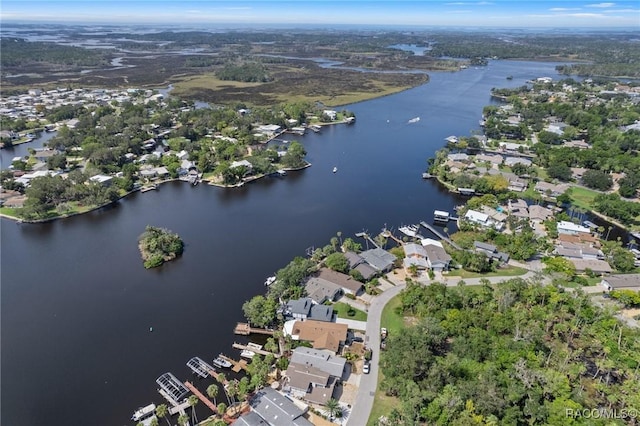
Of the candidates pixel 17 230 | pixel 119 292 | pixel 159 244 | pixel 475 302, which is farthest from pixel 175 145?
pixel 475 302

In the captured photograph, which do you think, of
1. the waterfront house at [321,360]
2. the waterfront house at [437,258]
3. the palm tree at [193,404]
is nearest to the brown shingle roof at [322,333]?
the waterfront house at [321,360]

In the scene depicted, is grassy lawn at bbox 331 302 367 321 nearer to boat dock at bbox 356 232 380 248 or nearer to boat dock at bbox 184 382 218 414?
boat dock at bbox 356 232 380 248

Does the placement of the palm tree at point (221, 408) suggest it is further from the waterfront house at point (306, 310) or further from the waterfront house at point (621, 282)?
the waterfront house at point (621, 282)

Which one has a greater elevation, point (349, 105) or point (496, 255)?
point (349, 105)

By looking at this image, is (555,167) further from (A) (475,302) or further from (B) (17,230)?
(B) (17,230)

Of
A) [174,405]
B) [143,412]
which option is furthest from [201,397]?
[143,412]
